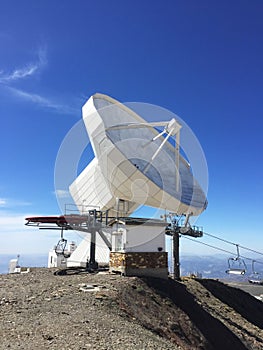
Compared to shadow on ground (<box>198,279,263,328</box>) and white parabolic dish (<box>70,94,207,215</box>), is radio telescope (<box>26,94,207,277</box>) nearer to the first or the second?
white parabolic dish (<box>70,94,207,215</box>)

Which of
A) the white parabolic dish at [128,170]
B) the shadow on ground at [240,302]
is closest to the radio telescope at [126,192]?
the white parabolic dish at [128,170]

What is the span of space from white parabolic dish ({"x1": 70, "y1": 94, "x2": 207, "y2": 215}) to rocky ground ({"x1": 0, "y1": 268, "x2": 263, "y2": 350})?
18.6 feet

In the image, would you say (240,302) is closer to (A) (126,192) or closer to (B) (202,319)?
(B) (202,319)

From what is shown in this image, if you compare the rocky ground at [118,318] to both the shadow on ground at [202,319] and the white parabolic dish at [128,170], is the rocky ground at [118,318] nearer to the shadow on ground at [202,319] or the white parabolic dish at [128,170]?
the shadow on ground at [202,319]

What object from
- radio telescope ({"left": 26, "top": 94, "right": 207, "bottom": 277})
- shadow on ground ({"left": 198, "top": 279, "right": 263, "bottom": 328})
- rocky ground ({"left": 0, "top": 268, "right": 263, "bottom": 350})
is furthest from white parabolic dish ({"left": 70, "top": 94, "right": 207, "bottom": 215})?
shadow on ground ({"left": 198, "top": 279, "right": 263, "bottom": 328})

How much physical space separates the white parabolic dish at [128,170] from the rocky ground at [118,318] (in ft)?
18.6

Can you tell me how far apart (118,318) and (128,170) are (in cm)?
1010

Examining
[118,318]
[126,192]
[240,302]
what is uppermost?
[126,192]

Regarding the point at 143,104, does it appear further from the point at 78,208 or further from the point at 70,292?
the point at 70,292

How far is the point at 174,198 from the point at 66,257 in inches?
554

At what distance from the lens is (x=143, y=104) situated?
25.2m

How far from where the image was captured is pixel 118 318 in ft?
34.6

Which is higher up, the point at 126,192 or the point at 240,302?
the point at 126,192

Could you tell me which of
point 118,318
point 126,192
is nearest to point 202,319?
point 118,318
